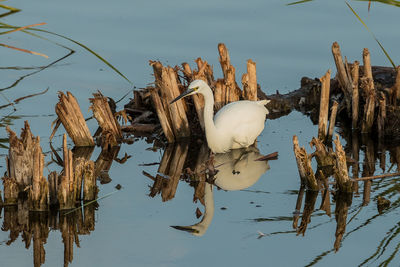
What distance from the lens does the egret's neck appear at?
1031 cm

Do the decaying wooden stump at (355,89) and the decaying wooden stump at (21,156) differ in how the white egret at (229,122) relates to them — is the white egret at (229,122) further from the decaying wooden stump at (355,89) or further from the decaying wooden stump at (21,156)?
the decaying wooden stump at (21,156)

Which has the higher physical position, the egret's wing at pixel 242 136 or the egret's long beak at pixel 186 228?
the egret's wing at pixel 242 136

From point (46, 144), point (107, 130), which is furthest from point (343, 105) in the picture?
point (46, 144)

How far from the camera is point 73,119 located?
1012 cm

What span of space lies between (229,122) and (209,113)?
0.34 meters

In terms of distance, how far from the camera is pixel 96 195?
27.4 feet

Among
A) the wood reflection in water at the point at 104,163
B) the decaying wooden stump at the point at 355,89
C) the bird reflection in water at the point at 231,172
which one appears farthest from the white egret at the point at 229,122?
the decaying wooden stump at the point at 355,89

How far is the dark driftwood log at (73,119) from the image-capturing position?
1001 centimetres

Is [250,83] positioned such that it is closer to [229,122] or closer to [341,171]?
[229,122]

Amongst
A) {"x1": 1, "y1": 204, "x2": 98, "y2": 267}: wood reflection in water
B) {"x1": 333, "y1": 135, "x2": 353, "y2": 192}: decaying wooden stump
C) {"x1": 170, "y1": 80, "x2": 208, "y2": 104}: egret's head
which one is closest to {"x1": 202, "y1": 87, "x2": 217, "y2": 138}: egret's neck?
{"x1": 170, "y1": 80, "x2": 208, "y2": 104}: egret's head

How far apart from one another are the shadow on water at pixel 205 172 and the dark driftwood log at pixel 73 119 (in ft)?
3.75

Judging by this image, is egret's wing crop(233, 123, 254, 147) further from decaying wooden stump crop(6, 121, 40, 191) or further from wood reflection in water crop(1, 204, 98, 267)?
decaying wooden stump crop(6, 121, 40, 191)

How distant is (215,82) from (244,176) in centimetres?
202

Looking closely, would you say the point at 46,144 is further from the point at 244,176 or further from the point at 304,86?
the point at 304,86
